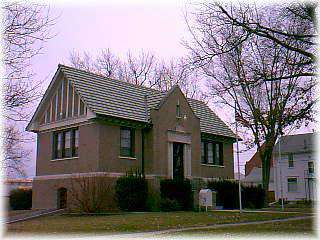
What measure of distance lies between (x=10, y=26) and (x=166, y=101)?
53.1ft

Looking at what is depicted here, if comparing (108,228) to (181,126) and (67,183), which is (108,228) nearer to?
(67,183)

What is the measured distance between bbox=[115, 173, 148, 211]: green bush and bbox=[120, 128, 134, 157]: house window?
87.4 inches

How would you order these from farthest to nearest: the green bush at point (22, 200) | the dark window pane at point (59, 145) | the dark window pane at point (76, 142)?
1. the green bush at point (22, 200)
2. the dark window pane at point (59, 145)
3. the dark window pane at point (76, 142)

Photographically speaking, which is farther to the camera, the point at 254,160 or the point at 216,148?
the point at 254,160

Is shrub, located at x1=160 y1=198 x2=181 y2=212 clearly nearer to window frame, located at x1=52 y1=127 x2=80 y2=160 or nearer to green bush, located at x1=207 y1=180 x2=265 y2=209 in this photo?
green bush, located at x1=207 y1=180 x2=265 y2=209

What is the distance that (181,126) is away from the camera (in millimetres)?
32594

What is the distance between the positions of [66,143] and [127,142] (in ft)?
13.4

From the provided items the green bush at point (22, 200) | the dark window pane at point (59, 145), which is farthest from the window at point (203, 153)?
the green bush at point (22, 200)

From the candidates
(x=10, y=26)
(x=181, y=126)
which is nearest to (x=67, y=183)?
(x=181, y=126)

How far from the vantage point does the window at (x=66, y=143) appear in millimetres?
29562

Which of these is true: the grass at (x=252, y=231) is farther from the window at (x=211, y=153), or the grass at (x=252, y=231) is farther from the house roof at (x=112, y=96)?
the window at (x=211, y=153)

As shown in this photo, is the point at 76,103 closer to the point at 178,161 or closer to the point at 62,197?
the point at 62,197

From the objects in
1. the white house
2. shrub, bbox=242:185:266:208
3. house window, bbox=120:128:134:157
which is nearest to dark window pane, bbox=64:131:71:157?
house window, bbox=120:128:134:157

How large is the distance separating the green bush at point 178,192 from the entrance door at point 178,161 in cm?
204
